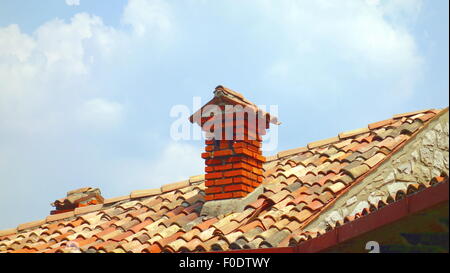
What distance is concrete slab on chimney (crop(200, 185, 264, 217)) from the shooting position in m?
9.20

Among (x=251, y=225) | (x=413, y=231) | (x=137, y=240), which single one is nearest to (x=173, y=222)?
(x=137, y=240)

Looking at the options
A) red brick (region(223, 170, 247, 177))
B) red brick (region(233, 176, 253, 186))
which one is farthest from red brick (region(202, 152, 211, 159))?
red brick (region(233, 176, 253, 186))

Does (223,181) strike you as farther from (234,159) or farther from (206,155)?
(206,155)

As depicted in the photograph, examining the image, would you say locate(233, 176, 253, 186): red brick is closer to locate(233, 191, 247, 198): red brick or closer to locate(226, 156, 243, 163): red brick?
locate(233, 191, 247, 198): red brick

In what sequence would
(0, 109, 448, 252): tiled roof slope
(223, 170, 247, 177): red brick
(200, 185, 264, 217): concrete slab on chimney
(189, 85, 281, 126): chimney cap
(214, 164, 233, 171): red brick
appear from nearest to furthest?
(0, 109, 448, 252): tiled roof slope → (200, 185, 264, 217): concrete slab on chimney → (223, 170, 247, 177): red brick → (214, 164, 233, 171): red brick → (189, 85, 281, 126): chimney cap

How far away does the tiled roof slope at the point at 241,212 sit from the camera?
8.11 metres

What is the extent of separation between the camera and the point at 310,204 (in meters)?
8.18

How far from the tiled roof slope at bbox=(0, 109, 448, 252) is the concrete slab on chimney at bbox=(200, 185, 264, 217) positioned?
93 millimetres

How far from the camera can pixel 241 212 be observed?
9062 mm

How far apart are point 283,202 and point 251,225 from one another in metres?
0.60

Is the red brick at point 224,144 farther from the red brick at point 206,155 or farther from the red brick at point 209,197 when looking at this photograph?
the red brick at point 209,197

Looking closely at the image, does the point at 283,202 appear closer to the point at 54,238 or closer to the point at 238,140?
the point at 238,140

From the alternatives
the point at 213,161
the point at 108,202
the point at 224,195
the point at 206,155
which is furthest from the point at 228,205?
the point at 108,202

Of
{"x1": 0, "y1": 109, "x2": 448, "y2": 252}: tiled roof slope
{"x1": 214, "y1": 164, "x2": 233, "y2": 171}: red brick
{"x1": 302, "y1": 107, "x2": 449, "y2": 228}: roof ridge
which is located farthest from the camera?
{"x1": 214, "y1": 164, "x2": 233, "y2": 171}: red brick
